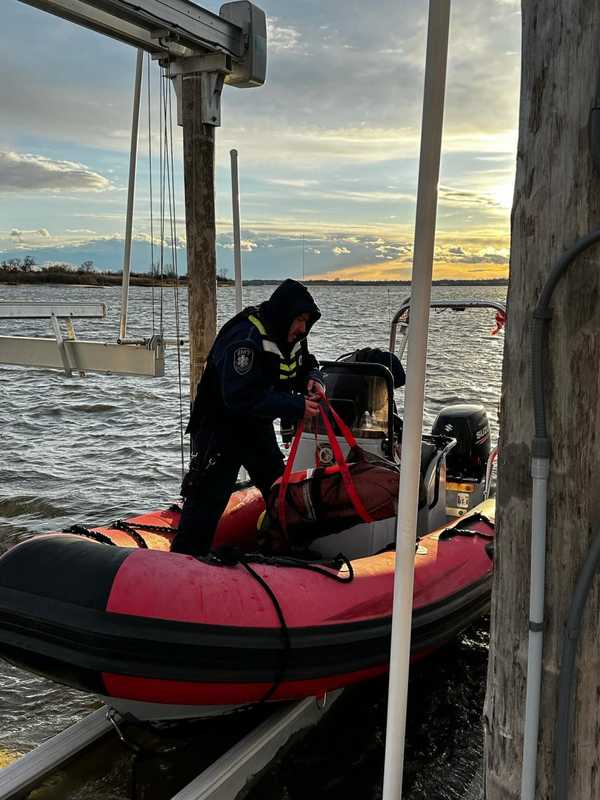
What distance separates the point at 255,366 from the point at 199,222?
2.38 m

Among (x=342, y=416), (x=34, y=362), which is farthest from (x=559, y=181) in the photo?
(x=34, y=362)

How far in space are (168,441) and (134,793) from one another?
7.05m

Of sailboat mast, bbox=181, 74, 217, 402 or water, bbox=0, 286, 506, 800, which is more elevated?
sailboat mast, bbox=181, 74, 217, 402

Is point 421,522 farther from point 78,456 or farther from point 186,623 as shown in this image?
point 78,456

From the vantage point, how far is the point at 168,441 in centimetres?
977

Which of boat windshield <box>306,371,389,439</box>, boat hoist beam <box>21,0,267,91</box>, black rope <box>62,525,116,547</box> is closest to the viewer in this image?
black rope <box>62,525,116,547</box>

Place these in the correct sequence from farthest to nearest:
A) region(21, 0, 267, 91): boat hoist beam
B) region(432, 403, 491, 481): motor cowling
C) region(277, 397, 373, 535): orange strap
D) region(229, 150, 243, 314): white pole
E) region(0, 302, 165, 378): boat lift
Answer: region(0, 302, 165, 378): boat lift → region(229, 150, 243, 314): white pole → region(432, 403, 491, 481): motor cowling → region(21, 0, 267, 91): boat hoist beam → region(277, 397, 373, 535): orange strap

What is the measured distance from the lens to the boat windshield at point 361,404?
3.84 m

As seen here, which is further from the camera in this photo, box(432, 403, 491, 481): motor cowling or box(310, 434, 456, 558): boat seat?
box(432, 403, 491, 481): motor cowling

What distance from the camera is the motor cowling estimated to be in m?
4.84

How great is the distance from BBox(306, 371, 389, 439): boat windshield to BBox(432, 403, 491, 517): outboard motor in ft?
3.52

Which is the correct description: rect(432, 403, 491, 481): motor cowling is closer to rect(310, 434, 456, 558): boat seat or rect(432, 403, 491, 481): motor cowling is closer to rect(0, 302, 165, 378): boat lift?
rect(310, 434, 456, 558): boat seat


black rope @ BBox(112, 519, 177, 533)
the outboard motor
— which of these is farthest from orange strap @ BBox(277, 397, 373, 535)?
the outboard motor

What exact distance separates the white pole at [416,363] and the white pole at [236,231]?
143 inches
